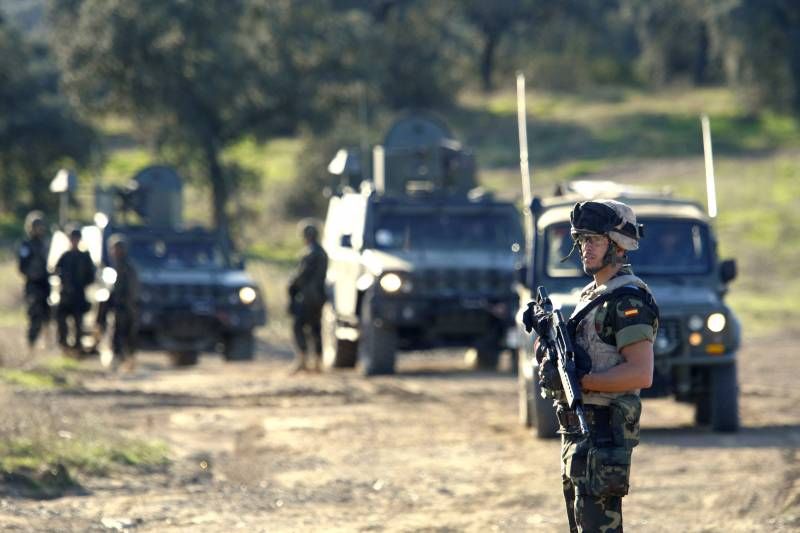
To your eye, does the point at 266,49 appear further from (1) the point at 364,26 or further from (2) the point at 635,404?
(2) the point at 635,404

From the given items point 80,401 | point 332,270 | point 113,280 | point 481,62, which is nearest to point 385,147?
point 332,270

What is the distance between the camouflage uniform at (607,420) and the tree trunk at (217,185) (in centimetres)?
3416

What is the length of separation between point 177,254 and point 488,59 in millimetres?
44848

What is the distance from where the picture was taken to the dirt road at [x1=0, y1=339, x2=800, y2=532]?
30.5 ft

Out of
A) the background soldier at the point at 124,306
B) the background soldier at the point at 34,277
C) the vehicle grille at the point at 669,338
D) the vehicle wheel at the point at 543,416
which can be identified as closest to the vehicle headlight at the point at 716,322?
the vehicle grille at the point at 669,338

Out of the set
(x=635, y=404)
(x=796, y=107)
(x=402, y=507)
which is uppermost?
(x=796, y=107)

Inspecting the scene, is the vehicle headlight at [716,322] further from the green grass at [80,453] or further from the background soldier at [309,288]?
the background soldier at [309,288]

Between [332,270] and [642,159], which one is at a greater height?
[642,159]

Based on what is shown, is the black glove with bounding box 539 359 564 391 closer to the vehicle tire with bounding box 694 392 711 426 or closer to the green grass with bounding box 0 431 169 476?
the green grass with bounding box 0 431 169 476

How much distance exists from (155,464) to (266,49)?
2883 centimetres

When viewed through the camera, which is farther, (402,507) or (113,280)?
(113,280)

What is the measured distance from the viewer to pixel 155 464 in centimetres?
1124

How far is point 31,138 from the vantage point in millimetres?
46000

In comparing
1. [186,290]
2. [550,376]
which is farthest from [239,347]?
[550,376]
